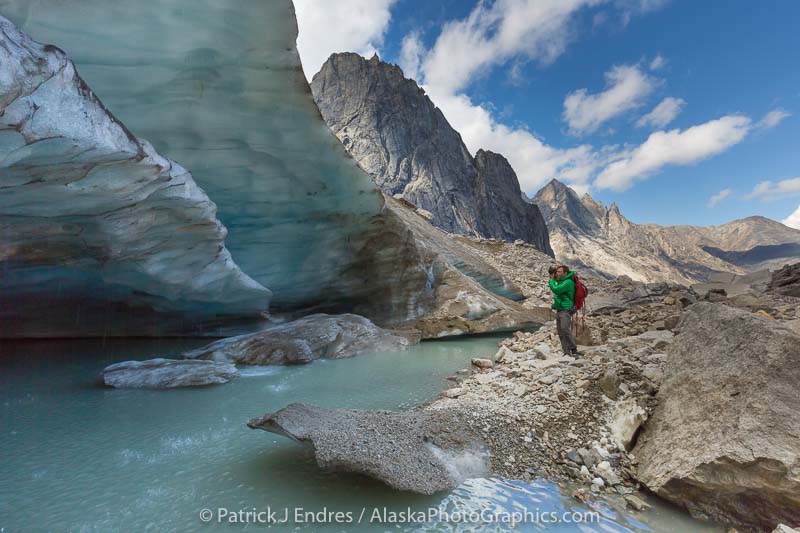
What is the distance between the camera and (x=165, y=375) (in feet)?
19.7

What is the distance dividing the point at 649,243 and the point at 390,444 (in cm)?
12676

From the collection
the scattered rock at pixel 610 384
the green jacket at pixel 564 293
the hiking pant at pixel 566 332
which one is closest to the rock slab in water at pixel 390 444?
the scattered rock at pixel 610 384

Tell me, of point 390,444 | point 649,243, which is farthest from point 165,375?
point 649,243

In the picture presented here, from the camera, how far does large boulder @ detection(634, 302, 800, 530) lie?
232 centimetres

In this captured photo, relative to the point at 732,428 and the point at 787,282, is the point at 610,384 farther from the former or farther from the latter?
the point at 787,282

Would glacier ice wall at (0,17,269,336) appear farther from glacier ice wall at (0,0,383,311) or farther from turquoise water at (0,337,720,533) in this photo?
turquoise water at (0,337,720,533)

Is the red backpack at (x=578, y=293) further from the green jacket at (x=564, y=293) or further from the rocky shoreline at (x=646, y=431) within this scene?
the rocky shoreline at (x=646, y=431)

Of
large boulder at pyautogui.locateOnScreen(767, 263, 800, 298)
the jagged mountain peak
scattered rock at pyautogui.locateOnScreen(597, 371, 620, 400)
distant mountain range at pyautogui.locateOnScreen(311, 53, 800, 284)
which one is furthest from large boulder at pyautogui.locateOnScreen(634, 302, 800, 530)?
the jagged mountain peak

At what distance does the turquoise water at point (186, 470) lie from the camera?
2.48 metres

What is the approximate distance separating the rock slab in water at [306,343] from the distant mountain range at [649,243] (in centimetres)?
8232

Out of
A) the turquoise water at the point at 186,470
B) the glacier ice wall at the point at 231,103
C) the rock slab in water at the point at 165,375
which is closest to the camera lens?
the turquoise water at the point at 186,470

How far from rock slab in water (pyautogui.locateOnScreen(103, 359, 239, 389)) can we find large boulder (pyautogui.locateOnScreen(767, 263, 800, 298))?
14.1 meters

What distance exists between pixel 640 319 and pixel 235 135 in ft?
30.9

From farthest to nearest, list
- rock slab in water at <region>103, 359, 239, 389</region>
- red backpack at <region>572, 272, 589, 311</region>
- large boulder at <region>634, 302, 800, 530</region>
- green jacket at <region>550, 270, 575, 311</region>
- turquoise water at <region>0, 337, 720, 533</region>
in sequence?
1. red backpack at <region>572, 272, 589, 311</region>
2. green jacket at <region>550, 270, 575, 311</region>
3. rock slab in water at <region>103, 359, 239, 389</region>
4. turquoise water at <region>0, 337, 720, 533</region>
5. large boulder at <region>634, 302, 800, 530</region>
